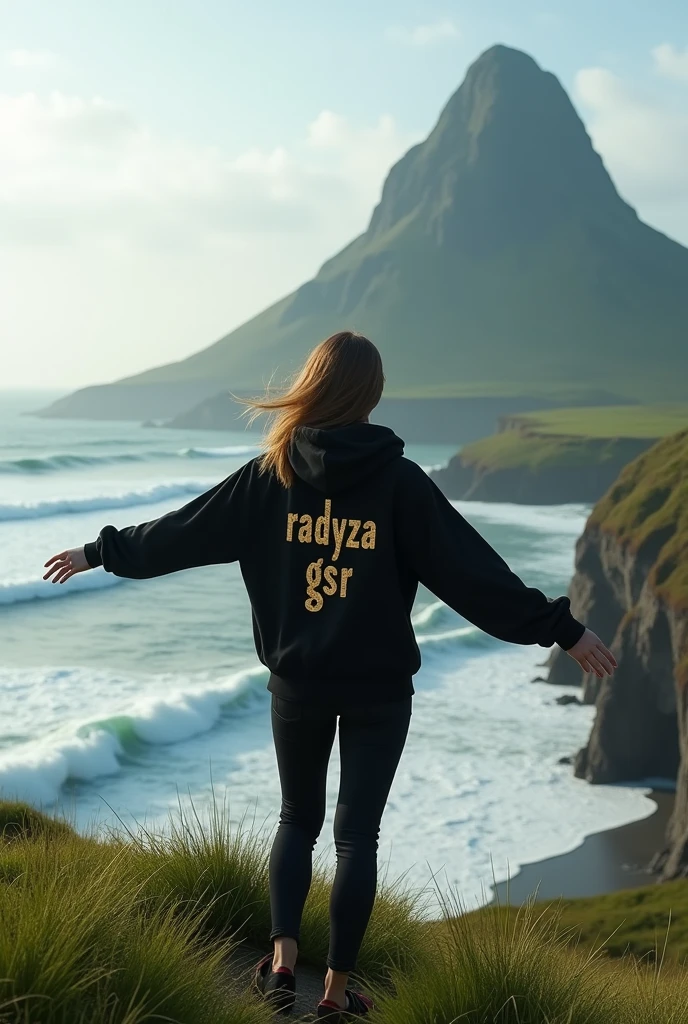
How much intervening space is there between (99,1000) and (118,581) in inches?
1444

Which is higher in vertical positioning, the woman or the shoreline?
the woman

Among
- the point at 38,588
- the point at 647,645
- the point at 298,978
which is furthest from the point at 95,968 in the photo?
the point at 38,588

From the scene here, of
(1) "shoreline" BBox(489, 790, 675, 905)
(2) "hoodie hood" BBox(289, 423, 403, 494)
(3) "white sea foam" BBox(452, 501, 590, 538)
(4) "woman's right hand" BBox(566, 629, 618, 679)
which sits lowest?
(1) "shoreline" BBox(489, 790, 675, 905)

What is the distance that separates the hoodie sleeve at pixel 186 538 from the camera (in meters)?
3.63

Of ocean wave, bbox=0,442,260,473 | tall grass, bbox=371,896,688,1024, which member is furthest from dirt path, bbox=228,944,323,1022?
ocean wave, bbox=0,442,260,473

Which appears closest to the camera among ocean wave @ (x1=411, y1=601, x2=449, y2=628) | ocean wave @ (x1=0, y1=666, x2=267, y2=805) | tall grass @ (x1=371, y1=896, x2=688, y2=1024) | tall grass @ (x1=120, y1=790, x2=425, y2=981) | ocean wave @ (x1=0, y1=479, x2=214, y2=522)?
tall grass @ (x1=371, y1=896, x2=688, y2=1024)

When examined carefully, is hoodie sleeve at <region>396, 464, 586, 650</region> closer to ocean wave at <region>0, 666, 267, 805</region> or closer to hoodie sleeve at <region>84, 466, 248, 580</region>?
hoodie sleeve at <region>84, 466, 248, 580</region>

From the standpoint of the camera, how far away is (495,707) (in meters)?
24.6

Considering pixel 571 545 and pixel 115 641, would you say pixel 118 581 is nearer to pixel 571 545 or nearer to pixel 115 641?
pixel 115 641

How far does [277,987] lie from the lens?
11.2 ft

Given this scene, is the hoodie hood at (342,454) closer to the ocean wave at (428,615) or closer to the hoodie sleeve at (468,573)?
the hoodie sleeve at (468,573)

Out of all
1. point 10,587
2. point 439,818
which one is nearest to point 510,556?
point 10,587

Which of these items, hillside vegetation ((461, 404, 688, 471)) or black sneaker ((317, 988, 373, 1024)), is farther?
hillside vegetation ((461, 404, 688, 471))

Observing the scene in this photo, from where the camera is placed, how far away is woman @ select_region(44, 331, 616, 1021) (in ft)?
11.0
